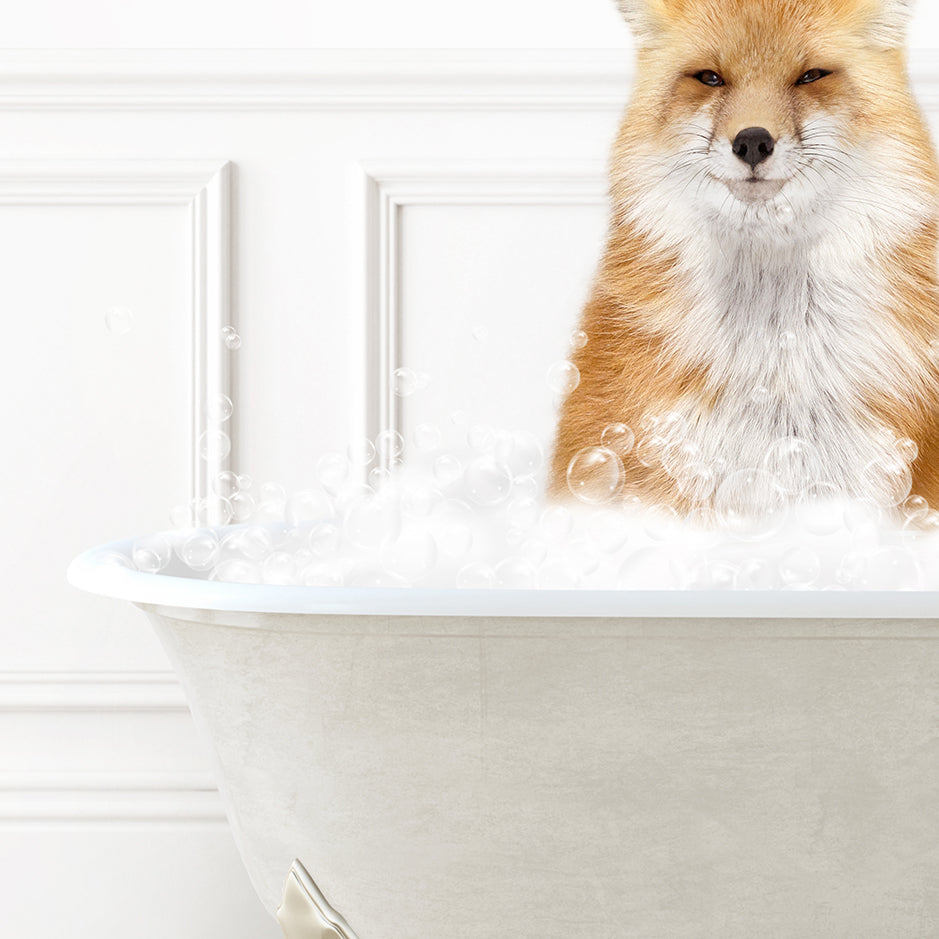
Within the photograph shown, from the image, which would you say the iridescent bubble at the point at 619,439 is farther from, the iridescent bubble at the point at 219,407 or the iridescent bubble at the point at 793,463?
the iridescent bubble at the point at 219,407

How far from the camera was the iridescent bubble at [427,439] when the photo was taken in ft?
4.50

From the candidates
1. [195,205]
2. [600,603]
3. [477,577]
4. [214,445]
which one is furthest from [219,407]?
[600,603]

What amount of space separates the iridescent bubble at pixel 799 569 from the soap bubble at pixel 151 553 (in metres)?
0.64

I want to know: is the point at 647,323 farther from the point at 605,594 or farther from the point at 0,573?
the point at 0,573

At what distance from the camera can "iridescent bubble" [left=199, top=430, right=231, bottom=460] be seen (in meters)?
1.43

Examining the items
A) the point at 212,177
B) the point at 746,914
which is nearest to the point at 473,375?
the point at 212,177

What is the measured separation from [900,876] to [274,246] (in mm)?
1136

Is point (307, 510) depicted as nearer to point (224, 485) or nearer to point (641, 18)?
point (224, 485)

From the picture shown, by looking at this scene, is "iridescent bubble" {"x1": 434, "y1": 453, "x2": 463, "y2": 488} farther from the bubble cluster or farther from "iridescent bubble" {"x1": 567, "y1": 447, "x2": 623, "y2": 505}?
"iridescent bubble" {"x1": 567, "y1": 447, "x2": 623, "y2": 505}

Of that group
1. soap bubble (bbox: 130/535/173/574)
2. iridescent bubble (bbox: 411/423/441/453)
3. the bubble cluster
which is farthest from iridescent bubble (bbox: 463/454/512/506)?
soap bubble (bbox: 130/535/173/574)

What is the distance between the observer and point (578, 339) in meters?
1.35

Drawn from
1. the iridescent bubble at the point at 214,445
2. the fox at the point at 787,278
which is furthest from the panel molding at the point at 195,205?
the fox at the point at 787,278

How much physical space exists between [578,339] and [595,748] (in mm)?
707

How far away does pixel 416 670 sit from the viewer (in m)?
0.77
